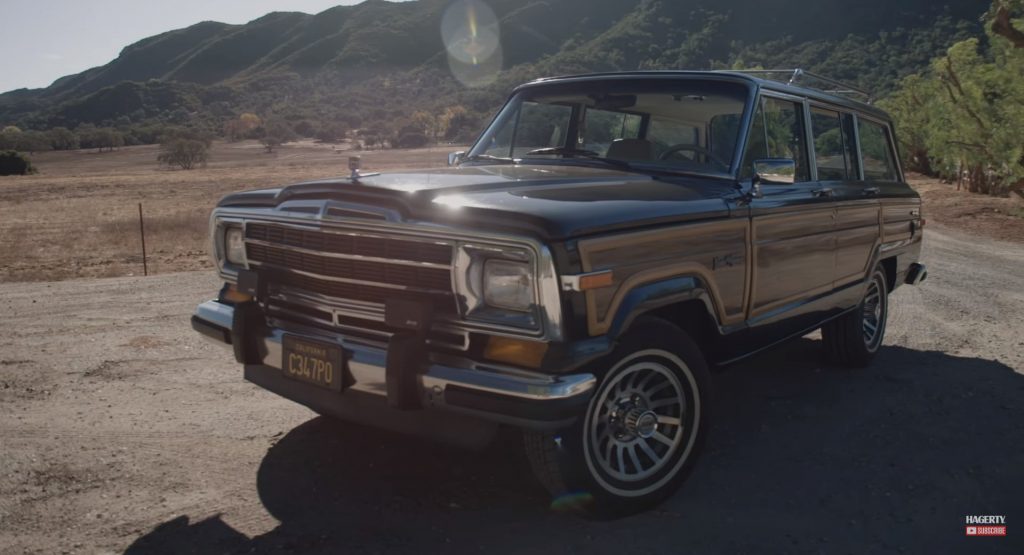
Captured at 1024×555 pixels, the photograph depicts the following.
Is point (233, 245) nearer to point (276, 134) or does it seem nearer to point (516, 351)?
point (516, 351)

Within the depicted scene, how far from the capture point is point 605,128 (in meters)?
4.84

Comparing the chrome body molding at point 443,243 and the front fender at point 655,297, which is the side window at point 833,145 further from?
the chrome body molding at point 443,243

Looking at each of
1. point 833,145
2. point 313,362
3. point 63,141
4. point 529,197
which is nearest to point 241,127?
point 63,141

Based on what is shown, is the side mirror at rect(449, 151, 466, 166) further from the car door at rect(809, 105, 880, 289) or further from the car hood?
the car door at rect(809, 105, 880, 289)

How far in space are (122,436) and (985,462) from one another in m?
4.49

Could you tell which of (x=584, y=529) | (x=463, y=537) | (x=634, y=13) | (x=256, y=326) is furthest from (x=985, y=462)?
(x=634, y=13)

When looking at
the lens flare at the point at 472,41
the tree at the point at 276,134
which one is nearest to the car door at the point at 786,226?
the tree at the point at 276,134

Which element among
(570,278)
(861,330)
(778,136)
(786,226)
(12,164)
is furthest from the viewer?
(12,164)

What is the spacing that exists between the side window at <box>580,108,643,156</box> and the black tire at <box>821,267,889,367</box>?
1985 mm

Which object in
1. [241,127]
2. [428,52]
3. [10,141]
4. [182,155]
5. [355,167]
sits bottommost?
[355,167]

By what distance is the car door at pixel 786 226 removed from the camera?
4.03 metres

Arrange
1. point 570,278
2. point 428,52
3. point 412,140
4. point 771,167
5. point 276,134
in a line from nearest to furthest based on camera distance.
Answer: point 570,278, point 771,167, point 412,140, point 276,134, point 428,52

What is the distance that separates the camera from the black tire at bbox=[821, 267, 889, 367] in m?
5.61

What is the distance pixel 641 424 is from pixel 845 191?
2617 millimetres
